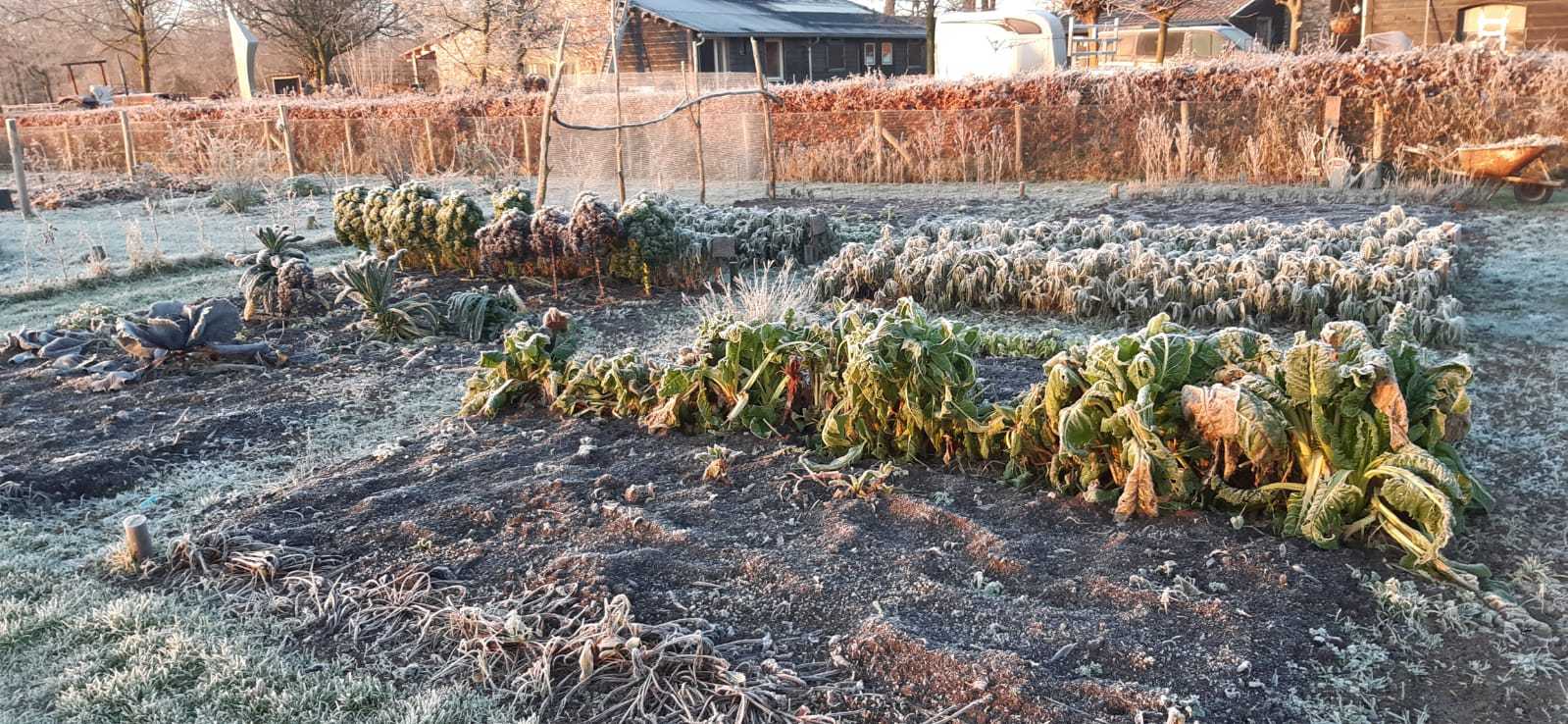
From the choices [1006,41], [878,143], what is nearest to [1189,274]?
[878,143]

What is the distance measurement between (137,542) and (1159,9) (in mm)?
18938

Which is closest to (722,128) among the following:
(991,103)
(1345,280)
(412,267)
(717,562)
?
(991,103)

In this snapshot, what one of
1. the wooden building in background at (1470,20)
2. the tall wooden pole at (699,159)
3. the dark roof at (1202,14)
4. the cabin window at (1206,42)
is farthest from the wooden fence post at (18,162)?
the dark roof at (1202,14)

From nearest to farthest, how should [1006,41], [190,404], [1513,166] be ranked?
[190,404], [1513,166], [1006,41]

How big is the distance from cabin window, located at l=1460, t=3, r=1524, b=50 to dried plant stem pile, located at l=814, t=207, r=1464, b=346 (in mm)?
14584

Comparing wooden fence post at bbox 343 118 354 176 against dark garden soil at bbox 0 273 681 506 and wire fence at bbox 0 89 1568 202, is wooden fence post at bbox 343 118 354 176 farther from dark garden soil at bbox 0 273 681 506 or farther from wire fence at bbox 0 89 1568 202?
dark garden soil at bbox 0 273 681 506

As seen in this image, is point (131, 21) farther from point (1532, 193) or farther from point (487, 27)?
point (1532, 193)

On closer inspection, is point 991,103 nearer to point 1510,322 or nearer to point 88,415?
point 1510,322

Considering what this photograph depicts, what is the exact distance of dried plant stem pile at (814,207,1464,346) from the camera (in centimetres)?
576

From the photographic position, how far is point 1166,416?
320 centimetres

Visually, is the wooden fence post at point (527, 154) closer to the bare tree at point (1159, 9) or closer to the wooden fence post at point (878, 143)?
the wooden fence post at point (878, 143)

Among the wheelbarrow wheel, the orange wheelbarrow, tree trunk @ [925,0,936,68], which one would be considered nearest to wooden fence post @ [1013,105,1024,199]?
the orange wheelbarrow

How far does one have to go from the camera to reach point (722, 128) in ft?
47.0

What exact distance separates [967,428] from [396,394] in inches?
120
